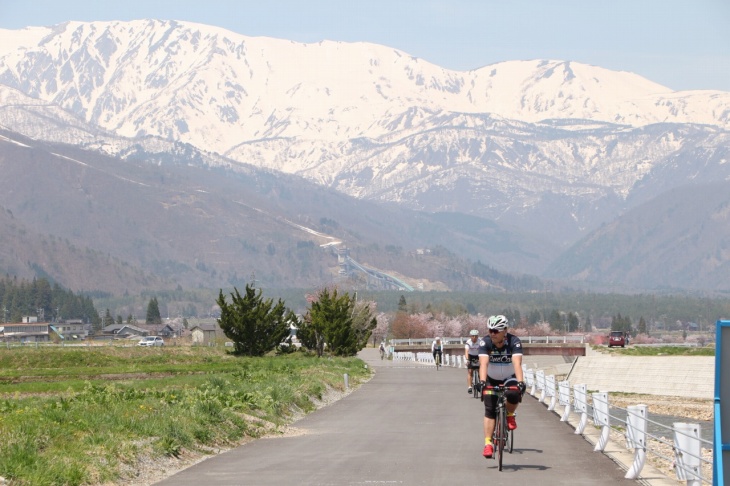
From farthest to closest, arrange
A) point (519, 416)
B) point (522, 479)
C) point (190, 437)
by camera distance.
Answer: point (519, 416) → point (190, 437) → point (522, 479)

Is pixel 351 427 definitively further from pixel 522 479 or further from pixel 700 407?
pixel 700 407

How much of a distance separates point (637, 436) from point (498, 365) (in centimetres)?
328

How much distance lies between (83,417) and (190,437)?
2.29 m

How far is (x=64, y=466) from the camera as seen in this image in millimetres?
20484

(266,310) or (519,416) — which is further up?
(266,310)

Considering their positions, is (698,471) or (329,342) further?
(329,342)

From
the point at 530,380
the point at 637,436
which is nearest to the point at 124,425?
the point at 637,436

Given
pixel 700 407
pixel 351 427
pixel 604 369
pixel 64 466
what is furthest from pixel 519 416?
pixel 604 369

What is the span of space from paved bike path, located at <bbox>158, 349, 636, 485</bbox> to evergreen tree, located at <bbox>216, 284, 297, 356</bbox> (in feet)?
177

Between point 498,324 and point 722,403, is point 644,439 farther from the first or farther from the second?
point 722,403

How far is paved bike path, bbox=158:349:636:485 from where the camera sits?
21.8 meters

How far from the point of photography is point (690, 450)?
19.9m

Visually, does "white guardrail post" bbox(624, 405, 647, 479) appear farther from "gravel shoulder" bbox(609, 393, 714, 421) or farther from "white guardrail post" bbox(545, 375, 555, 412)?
"gravel shoulder" bbox(609, 393, 714, 421)

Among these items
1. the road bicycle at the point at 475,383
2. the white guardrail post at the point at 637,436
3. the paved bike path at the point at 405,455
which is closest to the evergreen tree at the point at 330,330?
the road bicycle at the point at 475,383
